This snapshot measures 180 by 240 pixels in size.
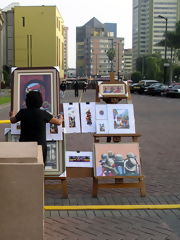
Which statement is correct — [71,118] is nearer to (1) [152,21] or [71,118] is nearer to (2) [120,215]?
(2) [120,215]

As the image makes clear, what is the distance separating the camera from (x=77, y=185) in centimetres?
730

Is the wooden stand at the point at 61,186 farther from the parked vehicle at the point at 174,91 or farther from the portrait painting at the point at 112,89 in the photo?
the parked vehicle at the point at 174,91

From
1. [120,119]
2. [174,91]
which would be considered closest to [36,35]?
[174,91]

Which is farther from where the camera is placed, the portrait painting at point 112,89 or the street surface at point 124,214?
the portrait painting at point 112,89

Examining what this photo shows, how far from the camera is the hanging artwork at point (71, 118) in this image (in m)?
6.73

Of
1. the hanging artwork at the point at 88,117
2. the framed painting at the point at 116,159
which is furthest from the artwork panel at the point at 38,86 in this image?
the framed painting at the point at 116,159

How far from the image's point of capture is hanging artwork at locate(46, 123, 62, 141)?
21.4 ft

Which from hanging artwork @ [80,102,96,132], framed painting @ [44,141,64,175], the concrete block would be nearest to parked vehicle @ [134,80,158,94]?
hanging artwork @ [80,102,96,132]

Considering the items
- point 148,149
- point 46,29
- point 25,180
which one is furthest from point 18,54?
point 25,180

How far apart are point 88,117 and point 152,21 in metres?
179

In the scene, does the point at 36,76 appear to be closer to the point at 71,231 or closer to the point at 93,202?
the point at 93,202

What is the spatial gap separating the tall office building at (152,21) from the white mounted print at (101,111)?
537 feet

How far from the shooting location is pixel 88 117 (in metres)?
6.78

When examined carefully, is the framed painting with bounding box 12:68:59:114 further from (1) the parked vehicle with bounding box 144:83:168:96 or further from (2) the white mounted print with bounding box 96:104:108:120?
(1) the parked vehicle with bounding box 144:83:168:96
